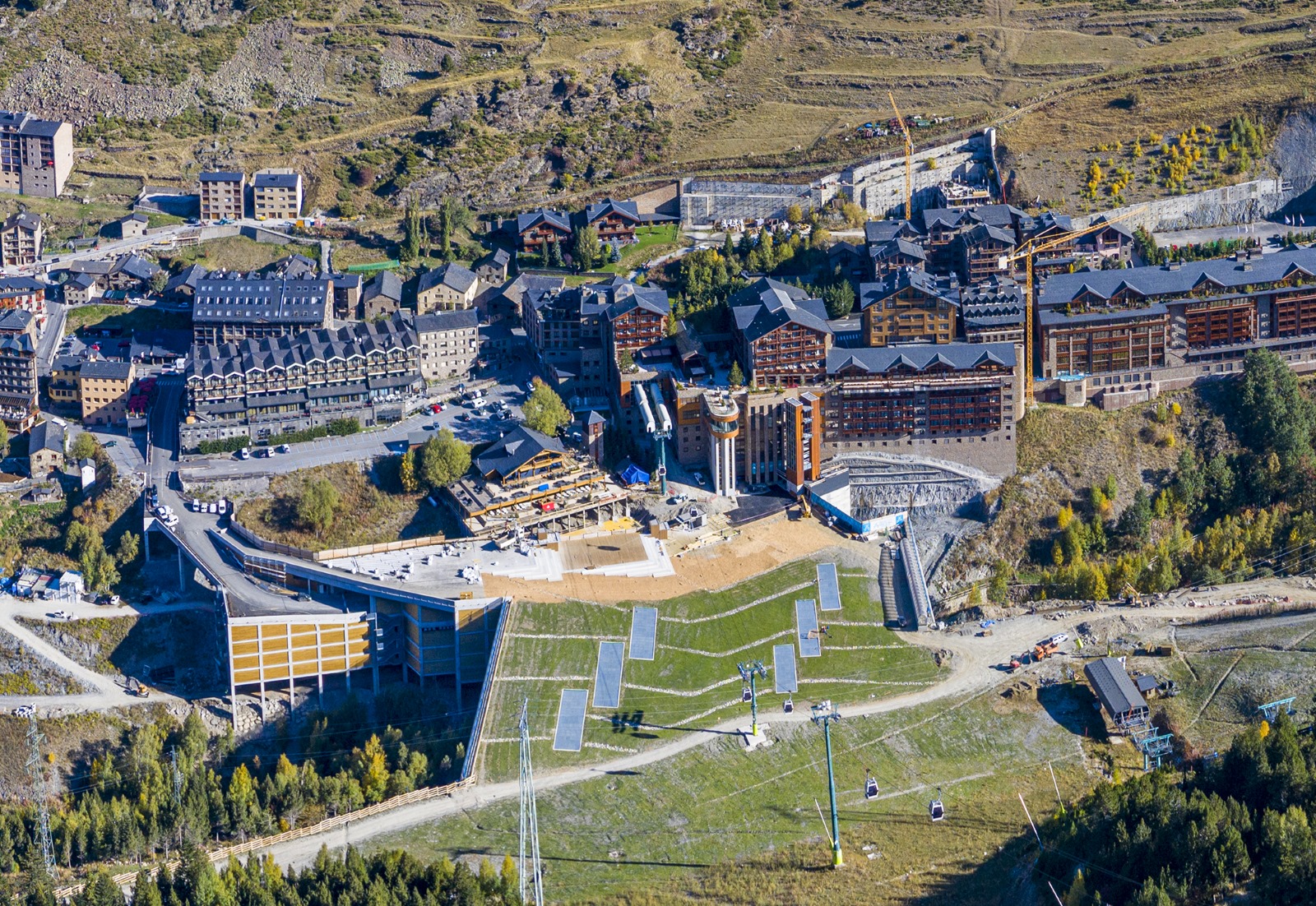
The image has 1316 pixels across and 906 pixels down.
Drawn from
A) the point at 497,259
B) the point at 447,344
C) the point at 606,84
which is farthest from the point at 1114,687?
the point at 606,84

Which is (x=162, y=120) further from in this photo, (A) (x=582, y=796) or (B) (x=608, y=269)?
(A) (x=582, y=796)

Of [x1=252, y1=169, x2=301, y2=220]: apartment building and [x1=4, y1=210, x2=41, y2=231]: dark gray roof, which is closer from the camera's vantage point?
[x1=4, y1=210, x2=41, y2=231]: dark gray roof

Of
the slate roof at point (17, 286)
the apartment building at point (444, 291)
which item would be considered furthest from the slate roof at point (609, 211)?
the slate roof at point (17, 286)

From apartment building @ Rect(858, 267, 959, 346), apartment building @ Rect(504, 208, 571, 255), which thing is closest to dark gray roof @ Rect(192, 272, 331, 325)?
apartment building @ Rect(504, 208, 571, 255)

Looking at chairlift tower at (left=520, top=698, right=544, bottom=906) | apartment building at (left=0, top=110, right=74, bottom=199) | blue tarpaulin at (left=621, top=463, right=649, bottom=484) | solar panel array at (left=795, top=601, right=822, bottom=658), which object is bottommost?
chairlift tower at (left=520, top=698, right=544, bottom=906)

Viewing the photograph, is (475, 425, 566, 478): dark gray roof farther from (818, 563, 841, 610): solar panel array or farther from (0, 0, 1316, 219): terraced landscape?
(0, 0, 1316, 219): terraced landscape

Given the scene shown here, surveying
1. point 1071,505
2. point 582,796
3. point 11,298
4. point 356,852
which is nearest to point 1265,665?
point 1071,505
